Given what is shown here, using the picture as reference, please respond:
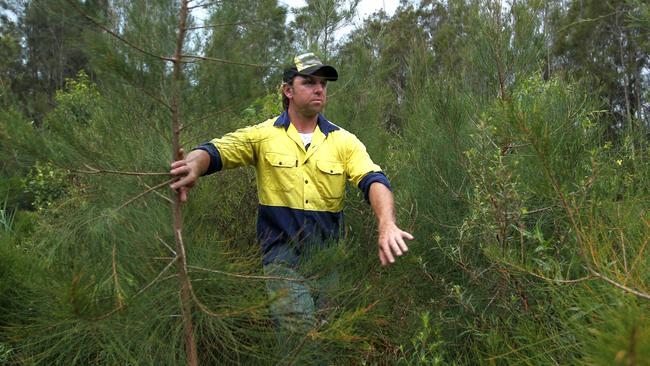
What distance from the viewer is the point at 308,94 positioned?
275cm

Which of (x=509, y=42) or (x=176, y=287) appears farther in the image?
(x=509, y=42)

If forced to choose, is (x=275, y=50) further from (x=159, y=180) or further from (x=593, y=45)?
(x=593, y=45)

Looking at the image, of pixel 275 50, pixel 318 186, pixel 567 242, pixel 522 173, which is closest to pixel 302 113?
pixel 318 186

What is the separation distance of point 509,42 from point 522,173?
0.80m

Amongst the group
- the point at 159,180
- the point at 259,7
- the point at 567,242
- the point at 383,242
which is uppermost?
the point at 259,7

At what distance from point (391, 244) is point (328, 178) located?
0.74 m

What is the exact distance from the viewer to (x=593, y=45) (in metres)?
20.0

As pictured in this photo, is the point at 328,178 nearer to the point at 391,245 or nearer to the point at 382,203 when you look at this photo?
the point at 382,203

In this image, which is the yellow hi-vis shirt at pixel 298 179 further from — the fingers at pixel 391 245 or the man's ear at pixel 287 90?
the fingers at pixel 391 245

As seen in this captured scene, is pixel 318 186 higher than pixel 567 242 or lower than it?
higher

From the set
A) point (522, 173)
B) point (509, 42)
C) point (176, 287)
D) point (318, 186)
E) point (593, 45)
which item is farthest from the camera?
point (593, 45)

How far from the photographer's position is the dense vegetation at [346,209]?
5.98ft

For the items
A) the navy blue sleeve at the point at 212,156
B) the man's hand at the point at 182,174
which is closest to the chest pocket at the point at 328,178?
the navy blue sleeve at the point at 212,156

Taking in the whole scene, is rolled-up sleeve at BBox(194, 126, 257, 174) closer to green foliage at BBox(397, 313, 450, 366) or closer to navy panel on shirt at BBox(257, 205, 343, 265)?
navy panel on shirt at BBox(257, 205, 343, 265)
